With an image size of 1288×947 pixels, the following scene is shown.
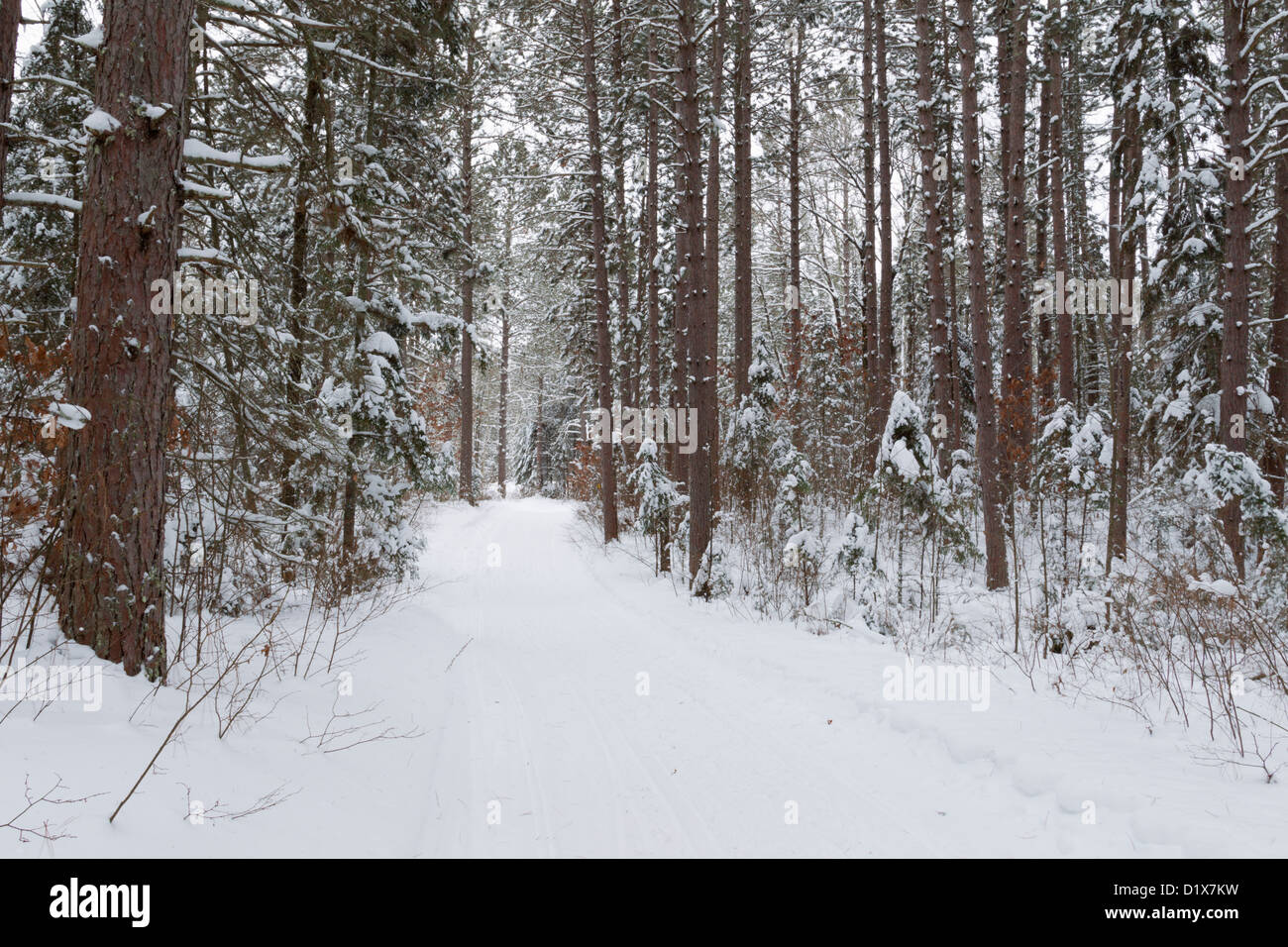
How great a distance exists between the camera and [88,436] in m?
3.87

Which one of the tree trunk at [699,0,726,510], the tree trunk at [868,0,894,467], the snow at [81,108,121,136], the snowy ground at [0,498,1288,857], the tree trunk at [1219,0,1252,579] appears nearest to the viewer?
the snowy ground at [0,498,1288,857]

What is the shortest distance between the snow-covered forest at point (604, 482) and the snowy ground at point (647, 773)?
0.10 feet

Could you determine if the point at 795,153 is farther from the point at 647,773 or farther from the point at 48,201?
the point at 647,773

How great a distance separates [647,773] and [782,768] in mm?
817

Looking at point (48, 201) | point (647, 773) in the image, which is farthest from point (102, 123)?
point (647, 773)

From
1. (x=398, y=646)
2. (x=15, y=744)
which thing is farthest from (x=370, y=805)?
(x=398, y=646)

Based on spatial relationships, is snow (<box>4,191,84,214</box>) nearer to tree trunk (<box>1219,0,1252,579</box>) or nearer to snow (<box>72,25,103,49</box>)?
snow (<box>72,25,103,49</box>)

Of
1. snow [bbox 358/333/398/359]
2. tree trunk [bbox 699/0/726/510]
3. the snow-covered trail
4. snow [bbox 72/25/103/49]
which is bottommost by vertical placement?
the snow-covered trail

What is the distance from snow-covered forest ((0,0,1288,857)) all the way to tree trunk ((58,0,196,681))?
23 millimetres

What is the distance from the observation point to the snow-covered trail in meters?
2.93

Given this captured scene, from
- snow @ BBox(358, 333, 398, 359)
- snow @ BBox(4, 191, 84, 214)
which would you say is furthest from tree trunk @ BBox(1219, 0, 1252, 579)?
snow @ BBox(4, 191, 84, 214)

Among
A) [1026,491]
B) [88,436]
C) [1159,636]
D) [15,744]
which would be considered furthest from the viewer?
[1026,491]

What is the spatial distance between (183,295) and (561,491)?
33.3m

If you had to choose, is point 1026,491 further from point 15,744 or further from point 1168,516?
point 15,744
